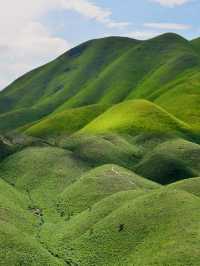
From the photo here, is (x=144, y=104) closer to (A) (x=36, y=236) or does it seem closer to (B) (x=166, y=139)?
(B) (x=166, y=139)

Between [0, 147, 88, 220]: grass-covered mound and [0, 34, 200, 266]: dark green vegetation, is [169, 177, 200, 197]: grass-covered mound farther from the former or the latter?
[0, 147, 88, 220]: grass-covered mound

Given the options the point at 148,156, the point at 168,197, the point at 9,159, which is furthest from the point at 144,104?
the point at 168,197

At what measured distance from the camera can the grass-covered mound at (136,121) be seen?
148 metres

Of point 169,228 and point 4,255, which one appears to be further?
point 169,228

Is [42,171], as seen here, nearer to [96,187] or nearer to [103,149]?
[96,187]

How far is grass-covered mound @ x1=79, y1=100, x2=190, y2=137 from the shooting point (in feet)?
484

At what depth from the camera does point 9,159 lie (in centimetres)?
11375

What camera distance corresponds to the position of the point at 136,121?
153750 millimetres

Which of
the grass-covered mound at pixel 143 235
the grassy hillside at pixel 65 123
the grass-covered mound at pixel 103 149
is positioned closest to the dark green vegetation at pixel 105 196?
the grass-covered mound at pixel 143 235

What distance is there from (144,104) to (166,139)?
1391 inches

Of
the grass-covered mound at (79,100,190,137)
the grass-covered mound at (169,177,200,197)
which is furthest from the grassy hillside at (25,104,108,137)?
the grass-covered mound at (169,177,200,197)

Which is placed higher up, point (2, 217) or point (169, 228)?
point (169, 228)

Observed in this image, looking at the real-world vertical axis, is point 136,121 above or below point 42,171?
below

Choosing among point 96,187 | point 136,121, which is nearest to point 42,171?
point 96,187
